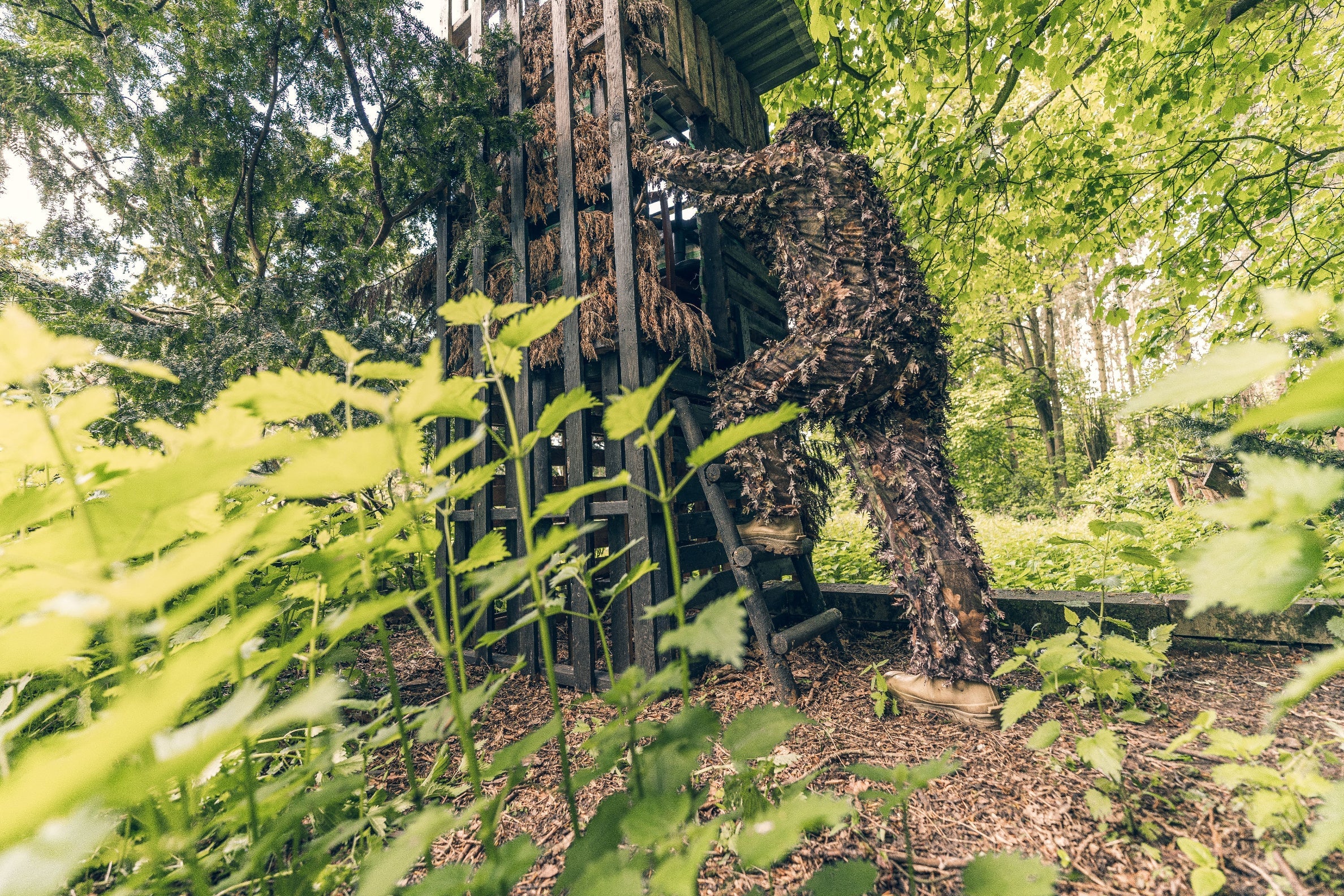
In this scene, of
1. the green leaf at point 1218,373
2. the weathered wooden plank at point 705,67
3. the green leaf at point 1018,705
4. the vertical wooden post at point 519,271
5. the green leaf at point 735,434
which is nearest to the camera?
the green leaf at point 1218,373

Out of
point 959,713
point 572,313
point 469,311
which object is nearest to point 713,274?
point 572,313

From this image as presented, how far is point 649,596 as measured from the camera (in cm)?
273

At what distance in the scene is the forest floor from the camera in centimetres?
129

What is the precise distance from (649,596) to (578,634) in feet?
1.78

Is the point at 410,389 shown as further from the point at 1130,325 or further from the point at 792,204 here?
the point at 1130,325

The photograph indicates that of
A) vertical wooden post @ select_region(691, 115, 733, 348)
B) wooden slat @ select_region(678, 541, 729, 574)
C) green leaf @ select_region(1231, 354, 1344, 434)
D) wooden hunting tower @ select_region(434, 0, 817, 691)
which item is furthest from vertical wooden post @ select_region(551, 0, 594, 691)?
green leaf @ select_region(1231, 354, 1344, 434)

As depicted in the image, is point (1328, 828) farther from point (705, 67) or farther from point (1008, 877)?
point (705, 67)

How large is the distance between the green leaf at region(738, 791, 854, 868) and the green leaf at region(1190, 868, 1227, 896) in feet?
3.48

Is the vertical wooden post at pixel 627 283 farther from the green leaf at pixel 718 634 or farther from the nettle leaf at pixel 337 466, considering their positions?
the nettle leaf at pixel 337 466

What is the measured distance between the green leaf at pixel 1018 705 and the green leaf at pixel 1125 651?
47 cm

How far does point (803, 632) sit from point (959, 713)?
0.73 metres

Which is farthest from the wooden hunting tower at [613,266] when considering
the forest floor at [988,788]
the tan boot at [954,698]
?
the tan boot at [954,698]

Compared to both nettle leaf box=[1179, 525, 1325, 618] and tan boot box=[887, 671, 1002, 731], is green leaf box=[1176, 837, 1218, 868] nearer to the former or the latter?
tan boot box=[887, 671, 1002, 731]

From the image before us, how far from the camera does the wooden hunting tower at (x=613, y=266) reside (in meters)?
2.96
